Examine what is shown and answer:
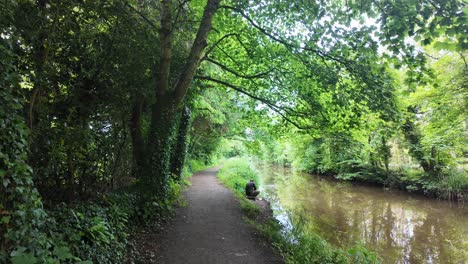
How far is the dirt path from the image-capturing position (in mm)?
5758

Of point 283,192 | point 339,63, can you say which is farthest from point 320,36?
point 283,192

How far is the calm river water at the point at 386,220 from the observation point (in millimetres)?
9586

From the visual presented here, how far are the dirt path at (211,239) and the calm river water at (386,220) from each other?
319 cm

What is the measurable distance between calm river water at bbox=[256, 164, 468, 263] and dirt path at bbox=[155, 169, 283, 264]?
3195mm

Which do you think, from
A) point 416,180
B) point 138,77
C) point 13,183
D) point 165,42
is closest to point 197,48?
point 165,42

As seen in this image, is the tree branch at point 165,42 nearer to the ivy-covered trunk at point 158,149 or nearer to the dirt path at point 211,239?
the ivy-covered trunk at point 158,149

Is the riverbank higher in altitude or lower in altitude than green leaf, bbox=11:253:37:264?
higher

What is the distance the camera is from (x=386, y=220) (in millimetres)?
13062

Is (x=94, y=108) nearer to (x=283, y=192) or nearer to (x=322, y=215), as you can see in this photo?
(x=322, y=215)

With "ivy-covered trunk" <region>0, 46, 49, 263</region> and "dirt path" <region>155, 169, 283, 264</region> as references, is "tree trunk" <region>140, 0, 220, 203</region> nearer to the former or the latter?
"dirt path" <region>155, 169, 283, 264</region>

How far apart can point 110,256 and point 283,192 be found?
16.0 metres

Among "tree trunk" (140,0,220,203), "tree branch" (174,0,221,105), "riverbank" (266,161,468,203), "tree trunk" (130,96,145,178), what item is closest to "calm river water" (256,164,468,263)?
"riverbank" (266,161,468,203)

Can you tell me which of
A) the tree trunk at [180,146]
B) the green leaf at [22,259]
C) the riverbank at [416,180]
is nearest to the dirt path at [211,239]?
the tree trunk at [180,146]

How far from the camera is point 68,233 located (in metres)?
3.91
